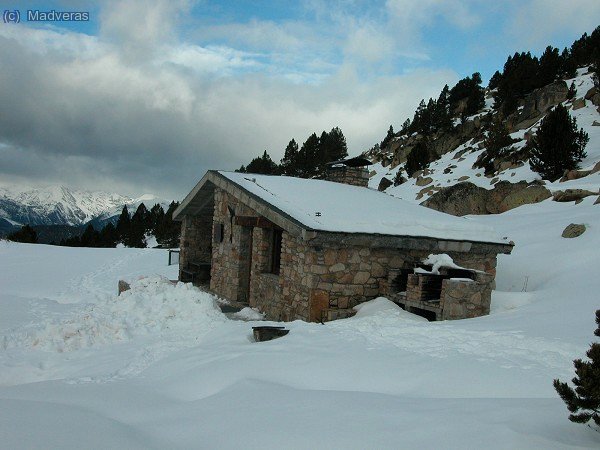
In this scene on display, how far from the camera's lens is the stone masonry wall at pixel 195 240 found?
16234 millimetres

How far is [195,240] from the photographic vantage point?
1641cm

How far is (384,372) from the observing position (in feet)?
16.7

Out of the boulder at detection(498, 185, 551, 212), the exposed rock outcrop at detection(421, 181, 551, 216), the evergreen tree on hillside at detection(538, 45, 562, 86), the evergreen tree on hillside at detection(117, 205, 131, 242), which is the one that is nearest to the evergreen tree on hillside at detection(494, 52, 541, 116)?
the evergreen tree on hillside at detection(538, 45, 562, 86)

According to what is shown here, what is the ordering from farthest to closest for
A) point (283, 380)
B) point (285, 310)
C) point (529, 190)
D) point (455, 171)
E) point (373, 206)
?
1. point (455, 171)
2. point (529, 190)
3. point (373, 206)
4. point (285, 310)
5. point (283, 380)

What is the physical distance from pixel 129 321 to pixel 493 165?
3001 cm

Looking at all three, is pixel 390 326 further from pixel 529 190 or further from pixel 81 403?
pixel 529 190

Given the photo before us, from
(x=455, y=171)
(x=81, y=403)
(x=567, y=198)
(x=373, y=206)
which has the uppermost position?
(x=455, y=171)

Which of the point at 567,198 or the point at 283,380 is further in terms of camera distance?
the point at 567,198

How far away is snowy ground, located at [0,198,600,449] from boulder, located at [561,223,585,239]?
64.7 inches

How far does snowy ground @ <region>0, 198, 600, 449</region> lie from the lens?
135 inches

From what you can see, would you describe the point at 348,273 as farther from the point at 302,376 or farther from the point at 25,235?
the point at 25,235

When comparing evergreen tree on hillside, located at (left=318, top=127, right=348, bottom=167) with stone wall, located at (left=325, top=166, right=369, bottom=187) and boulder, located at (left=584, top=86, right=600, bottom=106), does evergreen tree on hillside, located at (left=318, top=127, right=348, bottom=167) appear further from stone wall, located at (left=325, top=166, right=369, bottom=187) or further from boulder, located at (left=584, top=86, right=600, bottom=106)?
stone wall, located at (left=325, top=166, right=369, bottom=187)

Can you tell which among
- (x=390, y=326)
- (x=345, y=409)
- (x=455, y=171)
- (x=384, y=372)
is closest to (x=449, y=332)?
(x=390, y=326)

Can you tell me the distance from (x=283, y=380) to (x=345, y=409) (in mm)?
1157
